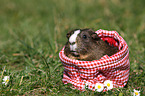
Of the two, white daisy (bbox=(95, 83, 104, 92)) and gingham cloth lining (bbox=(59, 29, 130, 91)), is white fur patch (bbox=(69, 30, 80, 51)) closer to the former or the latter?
gingham cloth lining (bbox=(59, 29, 130, 91))

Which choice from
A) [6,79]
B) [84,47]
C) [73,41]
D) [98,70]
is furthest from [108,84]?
[6,79]

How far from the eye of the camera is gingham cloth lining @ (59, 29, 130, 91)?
211cm

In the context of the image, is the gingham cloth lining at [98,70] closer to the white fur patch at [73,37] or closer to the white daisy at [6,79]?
the white fur patch at [73,37]

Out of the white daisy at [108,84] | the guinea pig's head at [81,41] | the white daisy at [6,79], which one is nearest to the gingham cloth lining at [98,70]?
the white daisy at [108,84]

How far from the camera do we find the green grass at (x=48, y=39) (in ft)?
8.09

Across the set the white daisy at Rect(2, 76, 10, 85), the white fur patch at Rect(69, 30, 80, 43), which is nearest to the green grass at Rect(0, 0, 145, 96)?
the white daisy at Rect(2, 76, 10, 85)

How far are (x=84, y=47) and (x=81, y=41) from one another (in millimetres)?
84

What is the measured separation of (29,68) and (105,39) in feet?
4.26

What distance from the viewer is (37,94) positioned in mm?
2338

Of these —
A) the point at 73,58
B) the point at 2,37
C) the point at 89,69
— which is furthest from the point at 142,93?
the point at 2,37

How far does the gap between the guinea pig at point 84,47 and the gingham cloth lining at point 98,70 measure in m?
0.13

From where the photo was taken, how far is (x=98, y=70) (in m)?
2.16

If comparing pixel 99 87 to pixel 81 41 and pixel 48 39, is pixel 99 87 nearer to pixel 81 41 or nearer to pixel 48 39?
pixel 81 41

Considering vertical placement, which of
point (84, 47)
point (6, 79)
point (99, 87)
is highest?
point (84, 47)
